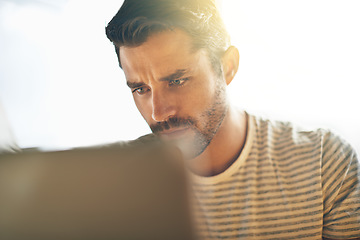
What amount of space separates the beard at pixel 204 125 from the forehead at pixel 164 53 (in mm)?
147

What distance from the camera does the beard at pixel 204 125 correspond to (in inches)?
34.8

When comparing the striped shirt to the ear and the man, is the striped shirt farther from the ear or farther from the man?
the ear

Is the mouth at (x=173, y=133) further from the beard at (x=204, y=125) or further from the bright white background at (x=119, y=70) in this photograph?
the bright white background at (x=119, y=70)

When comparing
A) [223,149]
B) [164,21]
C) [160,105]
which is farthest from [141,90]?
[223,149]

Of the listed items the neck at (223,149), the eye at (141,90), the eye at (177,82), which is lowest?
the neck at (223,149)

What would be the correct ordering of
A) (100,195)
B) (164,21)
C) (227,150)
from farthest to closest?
1. (227,150)
2. (164,21)
3. (100,195)

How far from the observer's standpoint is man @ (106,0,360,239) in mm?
789

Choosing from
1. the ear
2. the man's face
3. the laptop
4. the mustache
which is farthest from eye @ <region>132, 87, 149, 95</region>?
the laptop

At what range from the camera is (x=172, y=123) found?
85 centimetres

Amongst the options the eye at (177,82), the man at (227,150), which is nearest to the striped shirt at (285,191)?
the man at (227,150)

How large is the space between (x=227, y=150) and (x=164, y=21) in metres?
0.45

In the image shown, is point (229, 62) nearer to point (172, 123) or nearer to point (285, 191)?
point (172, 123)

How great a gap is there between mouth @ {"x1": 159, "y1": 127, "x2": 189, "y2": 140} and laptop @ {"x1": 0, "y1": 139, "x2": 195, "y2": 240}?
1.57 ft

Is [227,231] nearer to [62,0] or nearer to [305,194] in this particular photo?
[305,194]
